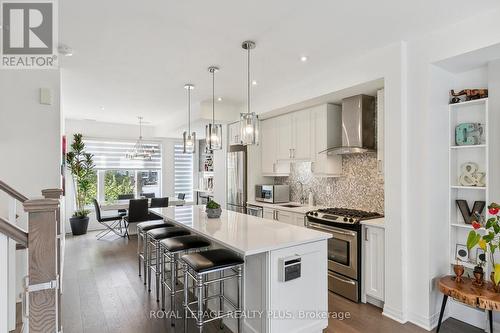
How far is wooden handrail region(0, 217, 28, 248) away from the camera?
1.12 metres

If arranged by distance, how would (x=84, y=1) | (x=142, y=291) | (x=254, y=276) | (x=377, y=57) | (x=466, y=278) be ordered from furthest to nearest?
(x=142, y=291) < (x=377, y=57) < (x=466, y=278) < (x=254, y=276) < (x=84, y=1)

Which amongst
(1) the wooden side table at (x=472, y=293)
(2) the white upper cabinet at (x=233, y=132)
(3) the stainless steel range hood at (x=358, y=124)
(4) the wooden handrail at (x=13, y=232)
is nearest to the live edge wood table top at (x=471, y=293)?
(1) the wooden side table at (x=472, y=293)

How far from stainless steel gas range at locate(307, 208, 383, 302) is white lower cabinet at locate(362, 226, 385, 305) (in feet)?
0.24

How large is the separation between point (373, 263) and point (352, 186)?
1.26m

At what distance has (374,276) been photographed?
10.1 ft

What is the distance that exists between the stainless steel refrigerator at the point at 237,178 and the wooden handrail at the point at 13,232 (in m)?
4.19

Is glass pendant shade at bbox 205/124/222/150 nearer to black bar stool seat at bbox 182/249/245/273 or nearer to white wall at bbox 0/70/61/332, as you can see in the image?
black bar stool seat at bbox 182/249/245/273

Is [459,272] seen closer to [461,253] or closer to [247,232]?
[461,253]

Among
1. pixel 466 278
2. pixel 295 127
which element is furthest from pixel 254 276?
pixel 295 127

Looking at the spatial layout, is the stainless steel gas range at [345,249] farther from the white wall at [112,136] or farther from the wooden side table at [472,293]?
the white wall at [112,136]

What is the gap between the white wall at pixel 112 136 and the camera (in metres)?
6.86

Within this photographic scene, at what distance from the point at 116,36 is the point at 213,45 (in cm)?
91

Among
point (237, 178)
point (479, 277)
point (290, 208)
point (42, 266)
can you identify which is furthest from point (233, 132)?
point (42, 266)

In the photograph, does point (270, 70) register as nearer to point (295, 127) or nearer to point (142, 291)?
point (295, 127)
